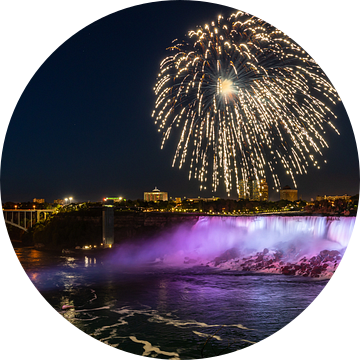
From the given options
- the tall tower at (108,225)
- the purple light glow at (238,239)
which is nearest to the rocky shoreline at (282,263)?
the purple light glow at (238,239)

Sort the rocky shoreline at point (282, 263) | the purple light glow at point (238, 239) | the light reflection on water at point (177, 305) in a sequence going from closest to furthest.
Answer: the light reflection on water at point (177, 305)
the rocky shoreline at point (282, 263)
the purple light glow at point (238, 239)

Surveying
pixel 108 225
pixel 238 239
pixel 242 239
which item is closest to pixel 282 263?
pixel 242 239

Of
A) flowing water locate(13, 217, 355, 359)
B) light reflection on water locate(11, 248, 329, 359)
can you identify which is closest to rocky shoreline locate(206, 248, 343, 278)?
flowing water locate(13, 217, 355, 359)

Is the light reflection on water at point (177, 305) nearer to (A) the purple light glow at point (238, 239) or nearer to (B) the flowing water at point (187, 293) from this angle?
(B) the flowing water at point (187, 293)

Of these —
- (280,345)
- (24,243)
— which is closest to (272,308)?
(280,345)

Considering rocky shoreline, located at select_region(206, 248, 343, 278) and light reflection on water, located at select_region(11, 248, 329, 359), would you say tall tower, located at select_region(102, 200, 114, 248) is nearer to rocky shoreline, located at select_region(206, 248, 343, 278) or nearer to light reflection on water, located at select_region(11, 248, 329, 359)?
light reflection on water, located at select_region(11, 248, 329, 359)

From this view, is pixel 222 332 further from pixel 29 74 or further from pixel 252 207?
pixel 252 207
